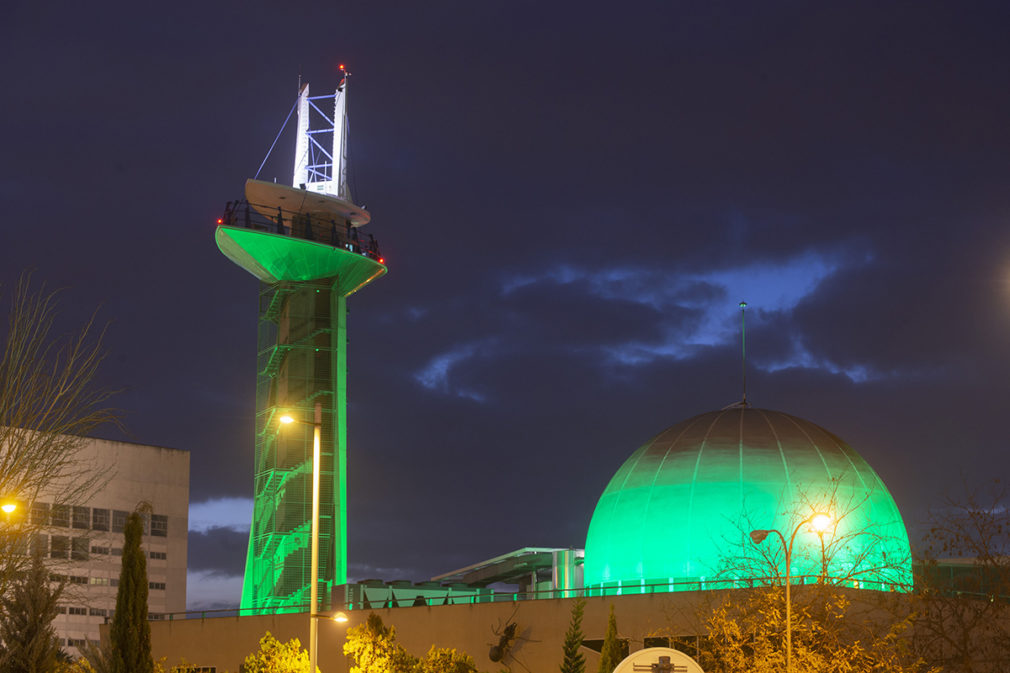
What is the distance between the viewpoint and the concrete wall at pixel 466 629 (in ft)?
153

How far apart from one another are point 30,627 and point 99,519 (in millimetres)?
57464

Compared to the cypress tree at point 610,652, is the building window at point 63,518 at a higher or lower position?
higher

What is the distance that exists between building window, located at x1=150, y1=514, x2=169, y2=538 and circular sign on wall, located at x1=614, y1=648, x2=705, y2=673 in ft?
235

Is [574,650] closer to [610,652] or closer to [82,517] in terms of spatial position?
[610,652]

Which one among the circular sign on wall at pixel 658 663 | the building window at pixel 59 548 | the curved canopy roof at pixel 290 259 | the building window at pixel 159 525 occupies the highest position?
the curved canopy roof at pixel 290 259

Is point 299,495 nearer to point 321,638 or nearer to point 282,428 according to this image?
point 282,428

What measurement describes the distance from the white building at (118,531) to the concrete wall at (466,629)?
24.6 metres

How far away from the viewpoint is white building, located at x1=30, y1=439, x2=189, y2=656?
81.4 metres

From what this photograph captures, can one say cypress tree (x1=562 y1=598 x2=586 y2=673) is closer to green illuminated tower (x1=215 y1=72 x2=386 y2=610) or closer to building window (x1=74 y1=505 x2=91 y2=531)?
green illuminated tower (x1=215 y1=72 x2=386 y2=610)

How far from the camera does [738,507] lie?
49.3 m

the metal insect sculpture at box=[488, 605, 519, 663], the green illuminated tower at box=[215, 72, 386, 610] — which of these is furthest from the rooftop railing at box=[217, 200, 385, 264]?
the metal insect sculpture at box=[488, 605, 519, 663]

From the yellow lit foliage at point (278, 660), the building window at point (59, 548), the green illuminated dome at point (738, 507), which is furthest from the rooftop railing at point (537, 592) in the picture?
the building window at point (59, 548)

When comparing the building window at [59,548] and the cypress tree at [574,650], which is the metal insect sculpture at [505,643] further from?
the building window at [59,548]

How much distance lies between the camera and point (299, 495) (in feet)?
228
